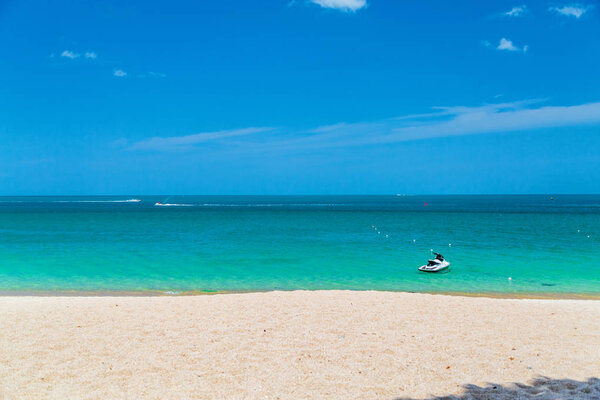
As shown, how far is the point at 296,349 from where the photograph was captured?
379 inches

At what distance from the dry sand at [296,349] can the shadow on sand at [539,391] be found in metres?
0.02

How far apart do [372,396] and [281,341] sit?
323 centimetres

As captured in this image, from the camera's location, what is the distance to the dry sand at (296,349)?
7648 mm

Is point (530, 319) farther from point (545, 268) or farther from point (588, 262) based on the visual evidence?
point (588, 262)

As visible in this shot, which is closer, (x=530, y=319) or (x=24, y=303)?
(x=530, y=319)

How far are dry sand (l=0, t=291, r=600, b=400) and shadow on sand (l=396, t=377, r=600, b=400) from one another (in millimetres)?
19

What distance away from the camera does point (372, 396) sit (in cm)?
735

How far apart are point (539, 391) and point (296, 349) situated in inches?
181

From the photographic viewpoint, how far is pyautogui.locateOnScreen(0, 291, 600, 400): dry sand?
25.1ft

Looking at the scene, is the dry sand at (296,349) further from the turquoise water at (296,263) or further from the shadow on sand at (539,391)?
the turquoise water at (296,263)

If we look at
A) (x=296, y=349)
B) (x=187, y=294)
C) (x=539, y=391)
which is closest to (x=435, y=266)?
(x=187, y=294)

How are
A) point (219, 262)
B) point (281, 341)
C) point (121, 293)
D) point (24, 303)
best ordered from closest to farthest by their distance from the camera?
point (281, 341)
point (24, 303)
point (121, 293)
point (219, 262)

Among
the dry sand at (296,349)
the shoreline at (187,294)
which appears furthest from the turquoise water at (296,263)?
the dry sand at (296,349)

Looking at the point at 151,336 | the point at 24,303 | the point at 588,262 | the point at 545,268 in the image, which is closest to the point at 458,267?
the point at 545,268
